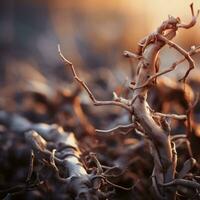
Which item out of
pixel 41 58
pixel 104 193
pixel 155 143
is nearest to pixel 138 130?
pixel 155 143

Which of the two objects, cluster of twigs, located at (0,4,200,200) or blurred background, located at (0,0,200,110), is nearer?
cluster of twigs, located at (0,4,200,200)

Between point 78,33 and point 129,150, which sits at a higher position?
point 129,150

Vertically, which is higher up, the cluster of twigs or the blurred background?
the cluster of twigs

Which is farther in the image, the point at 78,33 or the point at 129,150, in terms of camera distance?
the point at 78,33

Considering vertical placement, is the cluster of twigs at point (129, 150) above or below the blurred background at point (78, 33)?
above
